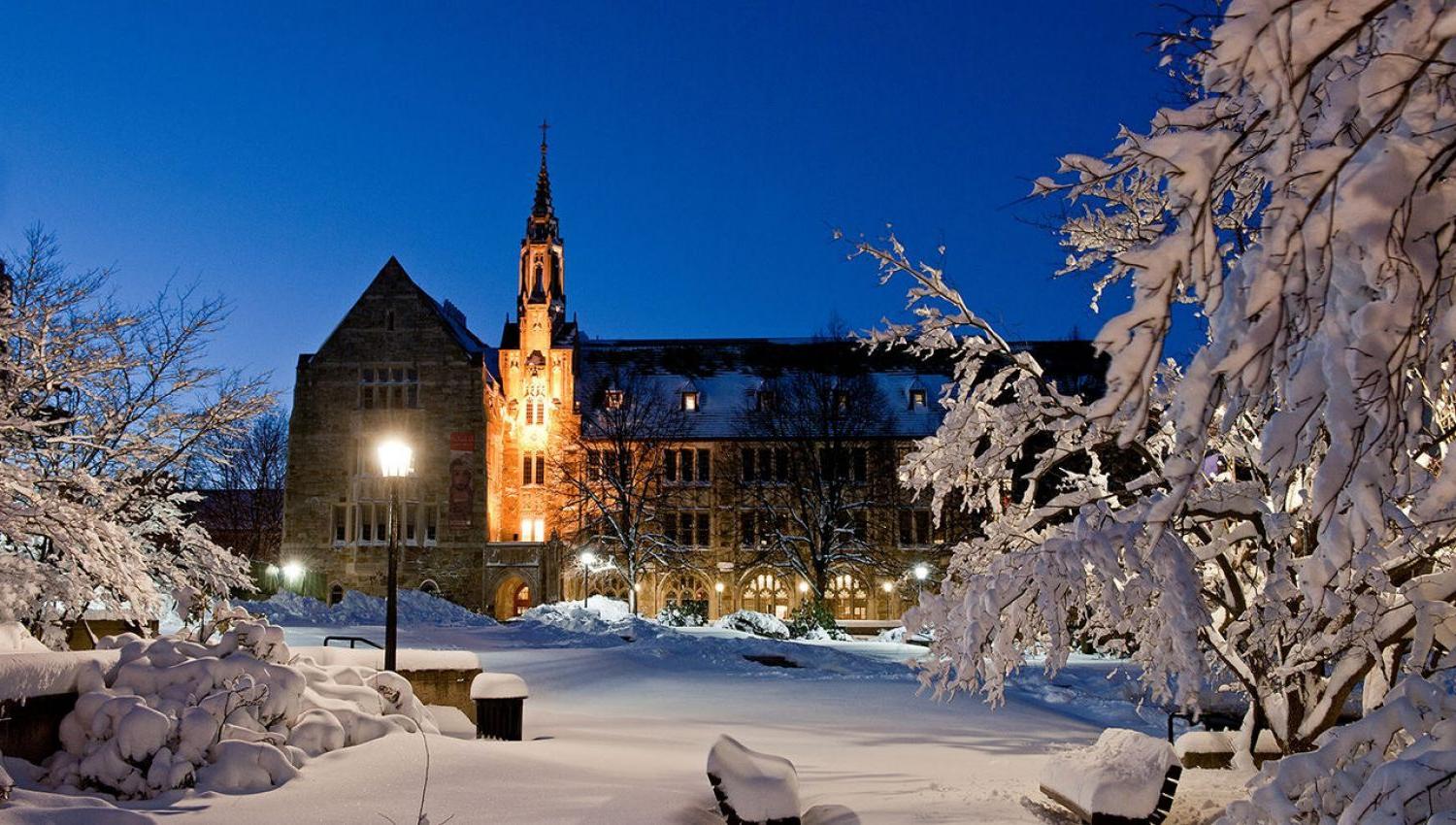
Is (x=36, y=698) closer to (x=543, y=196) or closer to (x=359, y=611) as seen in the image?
(x=359, y=611)

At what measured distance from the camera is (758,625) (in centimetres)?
3681

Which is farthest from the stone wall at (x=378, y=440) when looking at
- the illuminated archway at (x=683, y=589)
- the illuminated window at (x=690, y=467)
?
the illuminated window at (x=690, y=467)

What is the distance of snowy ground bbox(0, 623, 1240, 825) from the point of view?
321 inches

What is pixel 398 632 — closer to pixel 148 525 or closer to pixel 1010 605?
pixel 148 525

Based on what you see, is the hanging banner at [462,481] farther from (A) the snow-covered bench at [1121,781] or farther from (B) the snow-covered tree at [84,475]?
(A) the snow-covered bench at [1121,781]

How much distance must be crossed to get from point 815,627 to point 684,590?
1650 cm

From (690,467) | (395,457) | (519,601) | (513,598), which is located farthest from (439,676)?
(690,467)

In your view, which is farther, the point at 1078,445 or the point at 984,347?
the point at 984,347

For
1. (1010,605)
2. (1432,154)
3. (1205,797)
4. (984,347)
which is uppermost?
(984,347)

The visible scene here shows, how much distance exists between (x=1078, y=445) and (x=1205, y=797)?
3.23 metres

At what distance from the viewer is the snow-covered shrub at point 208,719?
8297mm

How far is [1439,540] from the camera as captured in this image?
6.25 m

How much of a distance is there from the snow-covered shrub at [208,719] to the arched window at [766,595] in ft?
136

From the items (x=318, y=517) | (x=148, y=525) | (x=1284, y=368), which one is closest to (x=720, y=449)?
(x=318, y=517)
